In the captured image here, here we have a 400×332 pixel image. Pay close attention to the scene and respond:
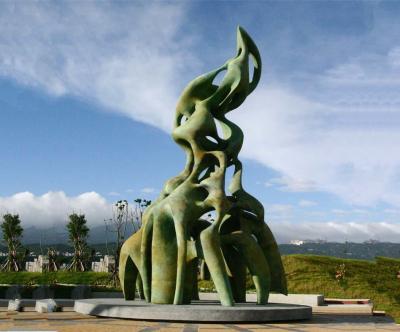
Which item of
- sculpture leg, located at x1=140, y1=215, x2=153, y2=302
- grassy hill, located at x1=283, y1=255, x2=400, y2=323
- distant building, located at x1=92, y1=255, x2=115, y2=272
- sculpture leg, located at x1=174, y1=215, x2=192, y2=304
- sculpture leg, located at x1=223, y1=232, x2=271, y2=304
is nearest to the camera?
sculpture leg, located at x1=174, y1=215, x2=192, y2=304

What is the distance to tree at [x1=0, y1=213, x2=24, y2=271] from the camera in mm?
60688

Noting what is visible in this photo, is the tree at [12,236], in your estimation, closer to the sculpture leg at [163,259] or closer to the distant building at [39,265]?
the distant building at [39,265]

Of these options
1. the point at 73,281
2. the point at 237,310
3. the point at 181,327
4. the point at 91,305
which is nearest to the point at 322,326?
the point at 237,310

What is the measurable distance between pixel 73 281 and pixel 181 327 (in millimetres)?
36277

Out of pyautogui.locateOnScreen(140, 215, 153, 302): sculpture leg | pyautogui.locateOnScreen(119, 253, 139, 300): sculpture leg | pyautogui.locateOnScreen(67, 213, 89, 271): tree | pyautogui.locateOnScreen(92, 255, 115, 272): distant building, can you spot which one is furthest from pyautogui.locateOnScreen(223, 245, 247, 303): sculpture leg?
pyautogui.locateOnScreen(67, 213, 89, 271): tree

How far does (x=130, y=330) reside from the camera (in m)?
13.2

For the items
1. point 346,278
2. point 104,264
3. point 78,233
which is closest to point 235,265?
point 346,278

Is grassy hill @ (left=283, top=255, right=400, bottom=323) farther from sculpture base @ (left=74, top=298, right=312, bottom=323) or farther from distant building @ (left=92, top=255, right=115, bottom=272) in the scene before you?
distant building @ (left=92, top=255, right=115, bottom=272)

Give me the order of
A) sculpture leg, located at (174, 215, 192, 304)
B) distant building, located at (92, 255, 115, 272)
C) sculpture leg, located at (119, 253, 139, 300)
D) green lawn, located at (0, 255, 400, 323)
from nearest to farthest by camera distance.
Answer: sculpture leg, located at (174, 215, 192, 304) < sculpture leg, located at (119, 253, 139, 300) < green lawn, located at (0, 255, 400, 323) < distant building, located at (92, 255, 115, 272)

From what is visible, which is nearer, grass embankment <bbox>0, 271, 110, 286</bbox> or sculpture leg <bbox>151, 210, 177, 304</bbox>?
sculpture leg <bbox>151, 210, 177, 304</bbox>

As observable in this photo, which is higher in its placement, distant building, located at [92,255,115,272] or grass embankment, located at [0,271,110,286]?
distant building, located at [92,255,115,272]

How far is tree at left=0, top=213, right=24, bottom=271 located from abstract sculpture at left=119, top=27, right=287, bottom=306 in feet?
147

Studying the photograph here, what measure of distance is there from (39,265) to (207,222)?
Result: 56.7 metres

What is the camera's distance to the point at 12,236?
6288 centimetres
